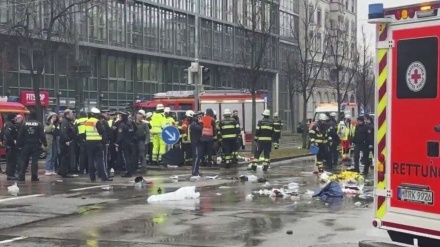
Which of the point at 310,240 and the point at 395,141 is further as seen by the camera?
the point at 310,240

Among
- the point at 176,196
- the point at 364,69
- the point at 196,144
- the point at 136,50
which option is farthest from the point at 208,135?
the point at 136,50

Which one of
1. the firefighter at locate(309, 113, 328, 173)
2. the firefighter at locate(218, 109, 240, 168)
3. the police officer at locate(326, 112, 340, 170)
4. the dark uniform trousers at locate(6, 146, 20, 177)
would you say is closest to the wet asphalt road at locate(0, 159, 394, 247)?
the dark uniform trousers at locate(6, 146, 20, 177)

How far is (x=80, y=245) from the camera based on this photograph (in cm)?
948

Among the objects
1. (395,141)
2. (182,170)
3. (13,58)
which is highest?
(13,58)

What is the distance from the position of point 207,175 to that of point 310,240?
35.2ft

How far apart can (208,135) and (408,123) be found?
582 inches

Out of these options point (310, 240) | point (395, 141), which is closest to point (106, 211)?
point (310, 240)

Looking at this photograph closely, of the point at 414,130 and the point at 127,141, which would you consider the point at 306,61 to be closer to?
the point at 127,141

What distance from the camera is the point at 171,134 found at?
21281mm

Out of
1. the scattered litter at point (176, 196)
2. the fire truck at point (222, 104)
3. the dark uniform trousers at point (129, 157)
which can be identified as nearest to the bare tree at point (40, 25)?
the fire truck at point (222, 104)

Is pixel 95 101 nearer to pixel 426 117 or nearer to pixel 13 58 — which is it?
pixel 13 58

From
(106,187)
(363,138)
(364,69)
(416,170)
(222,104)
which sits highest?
(364,69)

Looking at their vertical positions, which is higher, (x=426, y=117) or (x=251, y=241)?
(x=426, y=117)

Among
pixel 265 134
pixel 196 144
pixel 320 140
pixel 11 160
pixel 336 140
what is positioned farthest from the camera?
pixel 336 140
